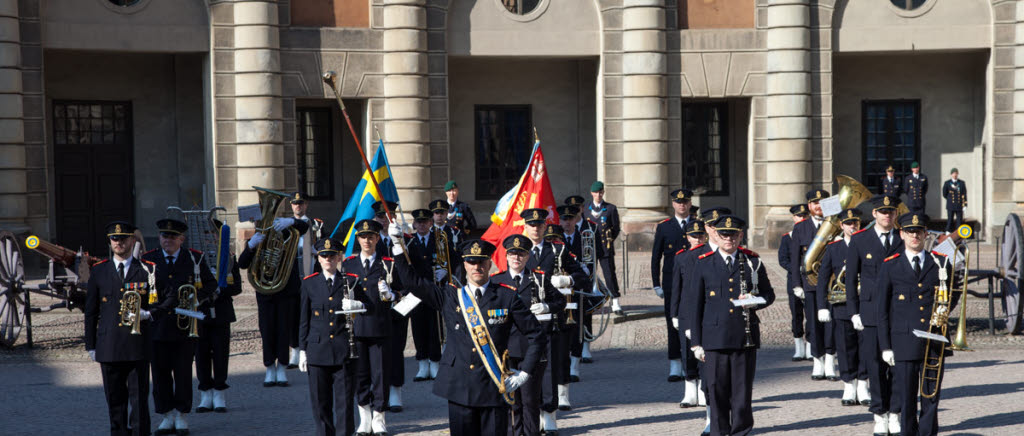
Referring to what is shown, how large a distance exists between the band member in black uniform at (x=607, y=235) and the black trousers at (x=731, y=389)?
22.3 feet

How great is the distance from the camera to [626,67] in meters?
24.3

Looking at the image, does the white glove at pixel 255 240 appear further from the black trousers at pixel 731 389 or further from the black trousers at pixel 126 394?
the black trousers at pixel 731 389

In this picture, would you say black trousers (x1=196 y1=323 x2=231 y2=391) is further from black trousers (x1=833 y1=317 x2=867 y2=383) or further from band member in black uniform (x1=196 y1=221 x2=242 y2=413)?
black trousers (x1=833 y1=317 x2=867 y2=383)

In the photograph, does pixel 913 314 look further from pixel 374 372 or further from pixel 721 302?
pixel 374 372

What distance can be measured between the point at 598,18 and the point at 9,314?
1431cm

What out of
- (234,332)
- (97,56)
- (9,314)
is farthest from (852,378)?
(97,56)

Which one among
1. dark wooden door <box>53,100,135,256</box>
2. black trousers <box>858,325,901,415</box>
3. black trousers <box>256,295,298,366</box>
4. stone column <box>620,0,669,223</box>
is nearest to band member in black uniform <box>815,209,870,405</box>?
black trousers <box>858,325,901,415</box>

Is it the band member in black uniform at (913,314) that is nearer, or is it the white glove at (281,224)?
the band member in black uniform at (913,314)

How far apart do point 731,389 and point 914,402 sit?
1.44 m

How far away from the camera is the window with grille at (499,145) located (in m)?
26.5

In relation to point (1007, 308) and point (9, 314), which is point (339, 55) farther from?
point (1007, 308)

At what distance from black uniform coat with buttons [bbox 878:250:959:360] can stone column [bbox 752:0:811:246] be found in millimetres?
15634

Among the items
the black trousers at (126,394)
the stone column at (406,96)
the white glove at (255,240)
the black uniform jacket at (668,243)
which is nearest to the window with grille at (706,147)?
the stone column at (406,96)

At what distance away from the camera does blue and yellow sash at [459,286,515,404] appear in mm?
7184
